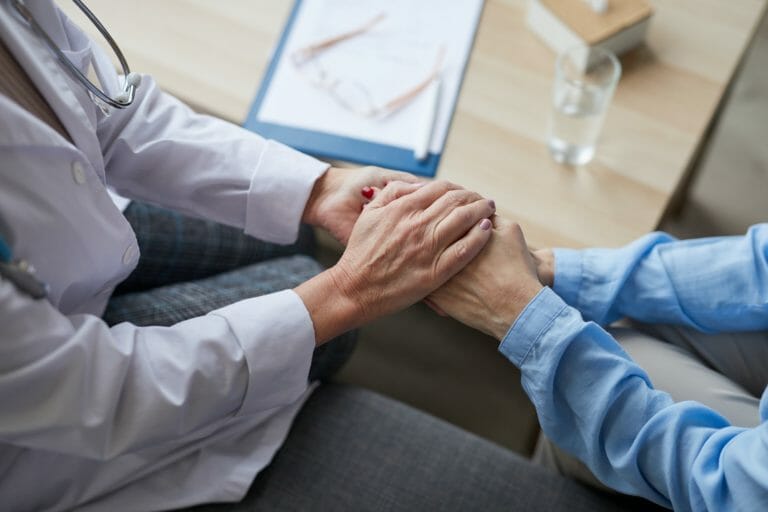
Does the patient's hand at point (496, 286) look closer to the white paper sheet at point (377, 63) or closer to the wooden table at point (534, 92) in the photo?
the wooden table at point (534, 92)

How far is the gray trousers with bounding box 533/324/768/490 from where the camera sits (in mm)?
909

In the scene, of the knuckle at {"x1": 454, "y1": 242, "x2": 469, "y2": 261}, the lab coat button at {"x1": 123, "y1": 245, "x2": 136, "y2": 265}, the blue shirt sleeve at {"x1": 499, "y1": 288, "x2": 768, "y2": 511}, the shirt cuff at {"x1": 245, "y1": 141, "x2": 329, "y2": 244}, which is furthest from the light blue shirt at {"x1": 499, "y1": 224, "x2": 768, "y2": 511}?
the lab coat button at {"x1": 123, "y1": 245, "x2": 136, "y2": 265}

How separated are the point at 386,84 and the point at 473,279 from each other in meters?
0.37

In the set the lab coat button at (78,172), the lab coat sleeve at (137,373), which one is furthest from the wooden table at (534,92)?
the lab coat sleeve at (137,373)

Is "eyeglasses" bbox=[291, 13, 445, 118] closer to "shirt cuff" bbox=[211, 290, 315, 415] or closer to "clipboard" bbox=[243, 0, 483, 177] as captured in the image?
"clipboard" bbox=[243, 0, 483, 177]

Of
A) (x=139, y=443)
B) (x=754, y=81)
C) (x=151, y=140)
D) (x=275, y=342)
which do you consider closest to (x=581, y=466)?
(x=275, y=342)

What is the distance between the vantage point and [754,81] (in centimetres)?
193

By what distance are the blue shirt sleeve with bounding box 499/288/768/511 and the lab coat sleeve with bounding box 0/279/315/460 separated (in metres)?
0.26

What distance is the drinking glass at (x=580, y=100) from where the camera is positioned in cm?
106

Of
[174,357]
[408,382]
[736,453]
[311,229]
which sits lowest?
[408,382]

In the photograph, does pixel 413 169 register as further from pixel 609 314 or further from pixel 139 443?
pixel 139 443

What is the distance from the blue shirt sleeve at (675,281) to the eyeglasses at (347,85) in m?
0.33

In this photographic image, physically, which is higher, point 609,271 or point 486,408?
point 609,271

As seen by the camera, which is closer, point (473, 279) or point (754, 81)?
point (473, 279)
